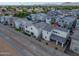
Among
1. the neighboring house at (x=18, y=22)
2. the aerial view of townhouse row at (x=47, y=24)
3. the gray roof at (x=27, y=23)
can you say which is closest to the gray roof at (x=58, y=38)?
the aerial view of townhouse row at (x=47, y=24)

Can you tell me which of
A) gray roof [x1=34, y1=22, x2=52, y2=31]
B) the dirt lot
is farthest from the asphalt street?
gray roof [x1=34, y1=22, x2=52, y2=31]

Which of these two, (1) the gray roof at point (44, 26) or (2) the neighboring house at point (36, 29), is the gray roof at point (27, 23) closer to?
(2) the neighboring house at point (36, 29)

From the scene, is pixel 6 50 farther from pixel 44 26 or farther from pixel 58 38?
pixel 58 38

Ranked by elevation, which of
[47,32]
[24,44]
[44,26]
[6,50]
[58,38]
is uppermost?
[44,26]

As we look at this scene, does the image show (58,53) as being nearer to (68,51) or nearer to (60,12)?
(68,51)

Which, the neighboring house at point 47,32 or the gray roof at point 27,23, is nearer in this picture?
the neighboring house at point 47,32

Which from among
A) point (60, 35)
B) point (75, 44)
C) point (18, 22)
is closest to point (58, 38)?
point (60, 35)

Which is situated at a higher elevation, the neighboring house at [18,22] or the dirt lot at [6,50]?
the neighboring house at [18,22]
